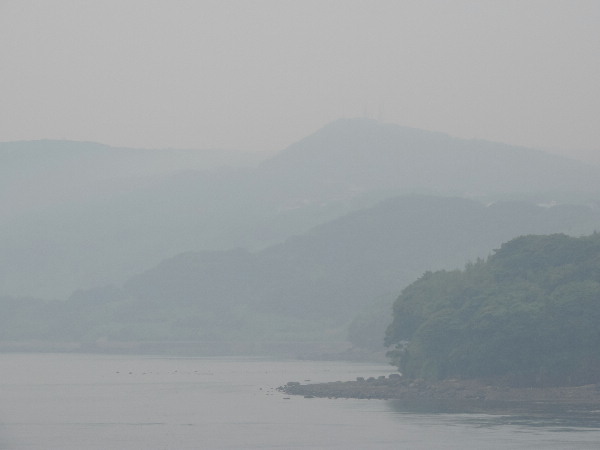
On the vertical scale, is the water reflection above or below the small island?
below

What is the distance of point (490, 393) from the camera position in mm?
130625

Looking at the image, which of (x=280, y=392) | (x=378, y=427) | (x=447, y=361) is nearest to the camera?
(x=378, y=427)

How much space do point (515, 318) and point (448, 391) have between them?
1031 cm

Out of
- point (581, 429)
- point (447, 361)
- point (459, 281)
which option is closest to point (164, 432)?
point (581, 429)

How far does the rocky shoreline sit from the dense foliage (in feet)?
7.96

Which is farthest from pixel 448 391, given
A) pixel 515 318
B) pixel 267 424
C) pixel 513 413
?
pixel 267 424

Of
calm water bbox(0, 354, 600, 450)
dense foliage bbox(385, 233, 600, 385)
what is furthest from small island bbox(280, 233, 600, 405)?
calm water bbox(0, 354, 600, 450)

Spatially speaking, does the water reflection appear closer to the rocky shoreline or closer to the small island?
the rocky shoreline

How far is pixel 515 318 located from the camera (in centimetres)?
13438

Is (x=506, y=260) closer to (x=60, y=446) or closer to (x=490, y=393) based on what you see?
(x=490, y=393)

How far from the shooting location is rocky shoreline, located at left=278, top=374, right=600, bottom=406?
12656 cm

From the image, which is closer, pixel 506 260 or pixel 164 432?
pixel 164 432

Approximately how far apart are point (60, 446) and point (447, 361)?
5517 centimetres

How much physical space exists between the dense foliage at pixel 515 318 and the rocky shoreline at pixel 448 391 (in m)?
2.43
